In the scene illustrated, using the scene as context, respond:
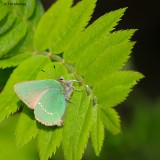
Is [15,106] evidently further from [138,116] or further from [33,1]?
[138,116]

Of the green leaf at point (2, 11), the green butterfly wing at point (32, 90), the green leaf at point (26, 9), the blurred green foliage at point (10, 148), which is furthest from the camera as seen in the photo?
the blurred green foliage at point (10, 148)

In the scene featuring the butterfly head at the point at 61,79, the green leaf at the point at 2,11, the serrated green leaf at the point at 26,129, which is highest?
the green leaf at the point at 2,11

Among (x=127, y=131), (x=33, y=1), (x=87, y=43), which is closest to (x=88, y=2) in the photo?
(x=87, y=43)

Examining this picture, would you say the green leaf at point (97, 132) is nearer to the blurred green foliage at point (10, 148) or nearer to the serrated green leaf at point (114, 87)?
the serrated green leaf at point (114, 87)

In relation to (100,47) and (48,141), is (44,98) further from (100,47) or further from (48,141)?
(100,47)

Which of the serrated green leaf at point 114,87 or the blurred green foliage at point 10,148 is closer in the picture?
the serrated green leaf at point 114,87

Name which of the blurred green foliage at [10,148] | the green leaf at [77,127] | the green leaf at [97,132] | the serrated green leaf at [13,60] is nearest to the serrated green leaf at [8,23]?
the serrated green leaf at [13,60]

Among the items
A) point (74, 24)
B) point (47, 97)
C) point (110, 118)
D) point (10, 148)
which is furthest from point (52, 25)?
point (10, 148)

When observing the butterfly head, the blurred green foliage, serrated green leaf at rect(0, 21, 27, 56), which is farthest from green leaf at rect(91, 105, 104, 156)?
the blurred green foliage
